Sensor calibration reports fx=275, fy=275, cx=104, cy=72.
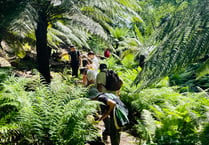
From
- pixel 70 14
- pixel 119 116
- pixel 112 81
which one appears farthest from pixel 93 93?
pixel 70 14

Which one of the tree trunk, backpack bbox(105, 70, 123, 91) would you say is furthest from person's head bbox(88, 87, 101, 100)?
the tree trunk

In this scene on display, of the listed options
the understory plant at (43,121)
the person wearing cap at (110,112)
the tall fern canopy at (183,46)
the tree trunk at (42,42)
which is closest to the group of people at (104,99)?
the person wearing cap at (110,112)

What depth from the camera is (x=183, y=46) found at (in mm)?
2428

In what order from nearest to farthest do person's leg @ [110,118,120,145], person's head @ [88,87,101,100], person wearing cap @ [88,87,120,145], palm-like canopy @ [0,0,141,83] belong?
person wearing cap @ [88,87,120,145] < person's leg @ [110,118,120,145] < person's head @ [88,87,101,100] < palm-like canopy @ [0,0,141,83]

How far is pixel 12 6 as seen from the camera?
5570 millimetres

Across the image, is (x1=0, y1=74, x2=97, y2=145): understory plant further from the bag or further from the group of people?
the bag

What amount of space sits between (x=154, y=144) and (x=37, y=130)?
52.4 inches

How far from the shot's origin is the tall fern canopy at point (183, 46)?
2363 mm

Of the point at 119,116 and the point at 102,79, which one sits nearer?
the point at 119,116

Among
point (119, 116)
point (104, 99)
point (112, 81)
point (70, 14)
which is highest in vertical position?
point (70, 14)

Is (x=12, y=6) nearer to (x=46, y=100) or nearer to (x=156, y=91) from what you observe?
(x=46, y=100)

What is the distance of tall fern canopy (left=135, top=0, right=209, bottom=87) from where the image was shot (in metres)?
2.36

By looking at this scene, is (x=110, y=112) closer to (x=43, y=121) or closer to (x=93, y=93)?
(x=93, y=93)

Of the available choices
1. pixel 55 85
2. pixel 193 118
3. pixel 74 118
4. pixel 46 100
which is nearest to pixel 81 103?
pixel 74 118
